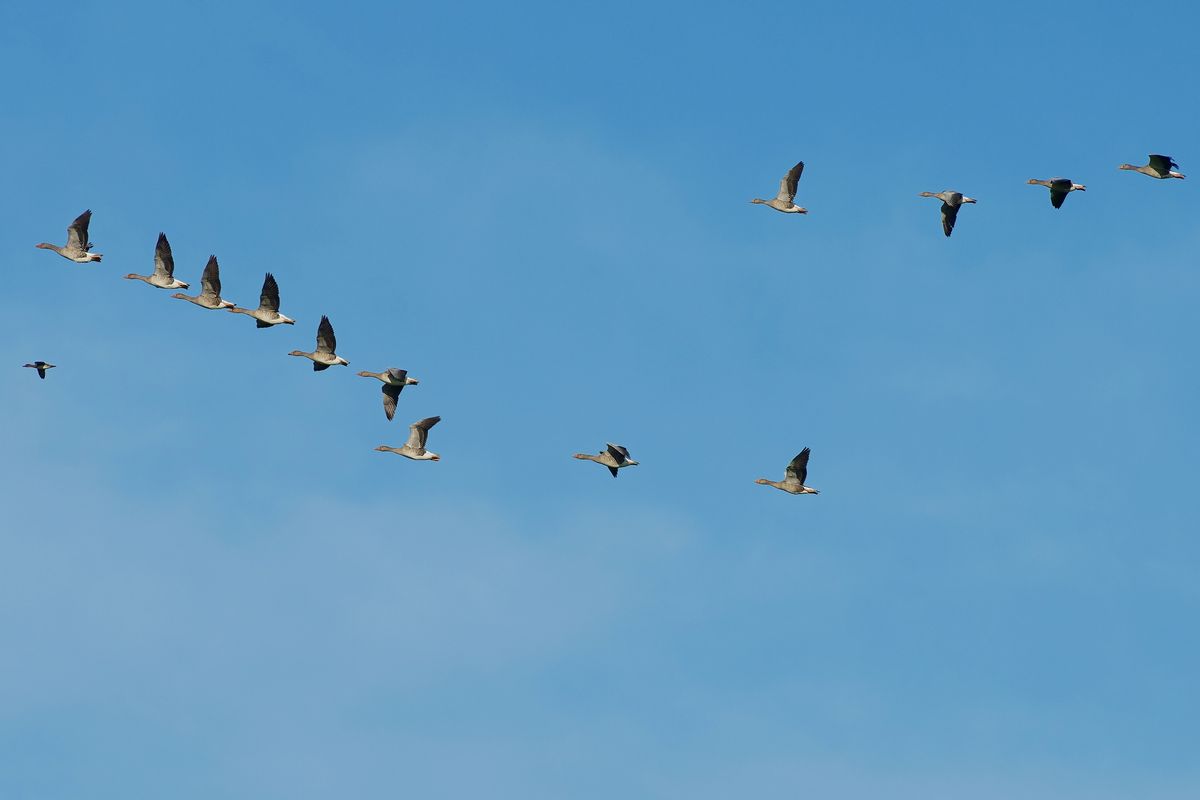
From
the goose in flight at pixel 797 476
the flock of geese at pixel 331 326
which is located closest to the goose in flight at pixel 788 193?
the flock of geese at pixel 331 326

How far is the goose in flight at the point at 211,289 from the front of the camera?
246 ft

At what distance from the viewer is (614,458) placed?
235 feet

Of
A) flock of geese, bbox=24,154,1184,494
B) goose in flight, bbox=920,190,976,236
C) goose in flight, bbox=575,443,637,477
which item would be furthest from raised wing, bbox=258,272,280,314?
goose in flight, bbox=920,190,976,236

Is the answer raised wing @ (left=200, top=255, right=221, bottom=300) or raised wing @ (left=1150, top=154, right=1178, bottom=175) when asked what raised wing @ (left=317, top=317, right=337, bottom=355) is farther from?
raised wing @ (left=1150, top=154, right=1178, bottom=175)

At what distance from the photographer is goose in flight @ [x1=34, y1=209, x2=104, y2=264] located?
7681 cm

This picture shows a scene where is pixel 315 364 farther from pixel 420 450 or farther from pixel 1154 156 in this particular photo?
pixel 1154 156

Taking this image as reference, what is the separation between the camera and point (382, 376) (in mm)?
72812

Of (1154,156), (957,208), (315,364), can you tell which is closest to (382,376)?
(315,364)

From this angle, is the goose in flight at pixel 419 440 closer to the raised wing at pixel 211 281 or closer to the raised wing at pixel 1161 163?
the raised wing at pixel 211 281

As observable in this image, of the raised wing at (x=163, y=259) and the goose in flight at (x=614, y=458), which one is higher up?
the raised wing at (x=163, y=259)

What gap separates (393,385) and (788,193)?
57.1ft

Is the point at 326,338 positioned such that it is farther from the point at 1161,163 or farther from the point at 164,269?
the point at 1161,163

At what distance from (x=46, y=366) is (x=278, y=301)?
11273mm

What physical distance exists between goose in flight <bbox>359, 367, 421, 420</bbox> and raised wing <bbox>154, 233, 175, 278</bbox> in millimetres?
10476
